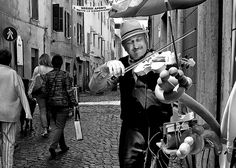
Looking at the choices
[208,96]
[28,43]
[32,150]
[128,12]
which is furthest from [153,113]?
[28,43]

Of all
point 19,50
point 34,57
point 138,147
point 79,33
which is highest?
point 79,33

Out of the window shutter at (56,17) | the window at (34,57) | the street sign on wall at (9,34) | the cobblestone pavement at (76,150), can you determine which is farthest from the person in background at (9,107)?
the window shutter at (56,17)

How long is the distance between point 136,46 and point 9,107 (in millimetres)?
2697

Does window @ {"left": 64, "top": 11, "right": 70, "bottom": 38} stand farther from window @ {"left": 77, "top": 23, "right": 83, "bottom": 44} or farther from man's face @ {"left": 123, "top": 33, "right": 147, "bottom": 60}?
man's face @ {"left": 123, "top": 33, "right": 147, "bottom": 60}

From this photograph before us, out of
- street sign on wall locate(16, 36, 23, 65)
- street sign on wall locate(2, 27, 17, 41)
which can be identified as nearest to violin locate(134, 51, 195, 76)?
street sign on wall locate(2, 27, 17, 41)

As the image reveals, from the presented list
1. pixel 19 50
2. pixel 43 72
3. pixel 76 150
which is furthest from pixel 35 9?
pixel 76 150

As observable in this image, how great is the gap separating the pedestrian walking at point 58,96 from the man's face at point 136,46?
370 centimetres

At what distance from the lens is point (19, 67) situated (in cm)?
1830

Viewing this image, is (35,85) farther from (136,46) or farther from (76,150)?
(136,46)

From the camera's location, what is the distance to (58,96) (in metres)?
6.73

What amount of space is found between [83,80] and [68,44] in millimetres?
6101

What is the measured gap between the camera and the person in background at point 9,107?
529cm

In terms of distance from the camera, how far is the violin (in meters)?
2.17

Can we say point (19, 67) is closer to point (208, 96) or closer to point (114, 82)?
point (208, 96)
